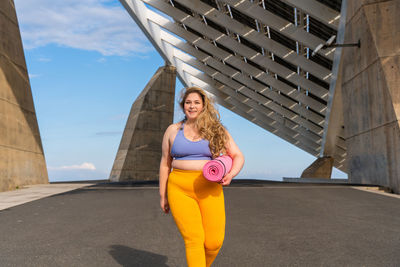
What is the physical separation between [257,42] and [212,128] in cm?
1981

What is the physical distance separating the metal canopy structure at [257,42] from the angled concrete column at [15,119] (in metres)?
8.05

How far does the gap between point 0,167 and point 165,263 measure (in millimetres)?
9837

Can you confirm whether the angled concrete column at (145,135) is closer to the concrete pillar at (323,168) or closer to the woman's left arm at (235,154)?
the concrete pillar at (323,168)

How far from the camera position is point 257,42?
→ 21.8 meters

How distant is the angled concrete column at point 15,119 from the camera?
12578 mm

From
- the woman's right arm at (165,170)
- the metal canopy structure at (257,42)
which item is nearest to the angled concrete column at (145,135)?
the metal canopy structure at (257,42)

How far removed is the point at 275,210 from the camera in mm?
7379

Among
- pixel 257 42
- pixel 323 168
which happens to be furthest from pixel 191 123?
pixel 323 168

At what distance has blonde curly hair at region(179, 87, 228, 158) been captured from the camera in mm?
2848

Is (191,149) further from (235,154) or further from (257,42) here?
(257,42)

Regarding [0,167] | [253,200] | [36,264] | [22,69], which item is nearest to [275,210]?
[253,200]

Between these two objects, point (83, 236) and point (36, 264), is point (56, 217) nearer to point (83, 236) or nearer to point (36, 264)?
point (83, 236)

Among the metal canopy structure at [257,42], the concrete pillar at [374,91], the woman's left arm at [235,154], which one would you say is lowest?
the woman's left arm at [235,154]

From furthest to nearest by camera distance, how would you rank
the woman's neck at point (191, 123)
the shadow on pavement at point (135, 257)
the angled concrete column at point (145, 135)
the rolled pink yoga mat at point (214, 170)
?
the angled concrete column at point (145, 135)
the shadow on pavement at point (135, 257)
the woman's neck at point (191, 123)
the rolled pink yoga mat at point (214, 170)
